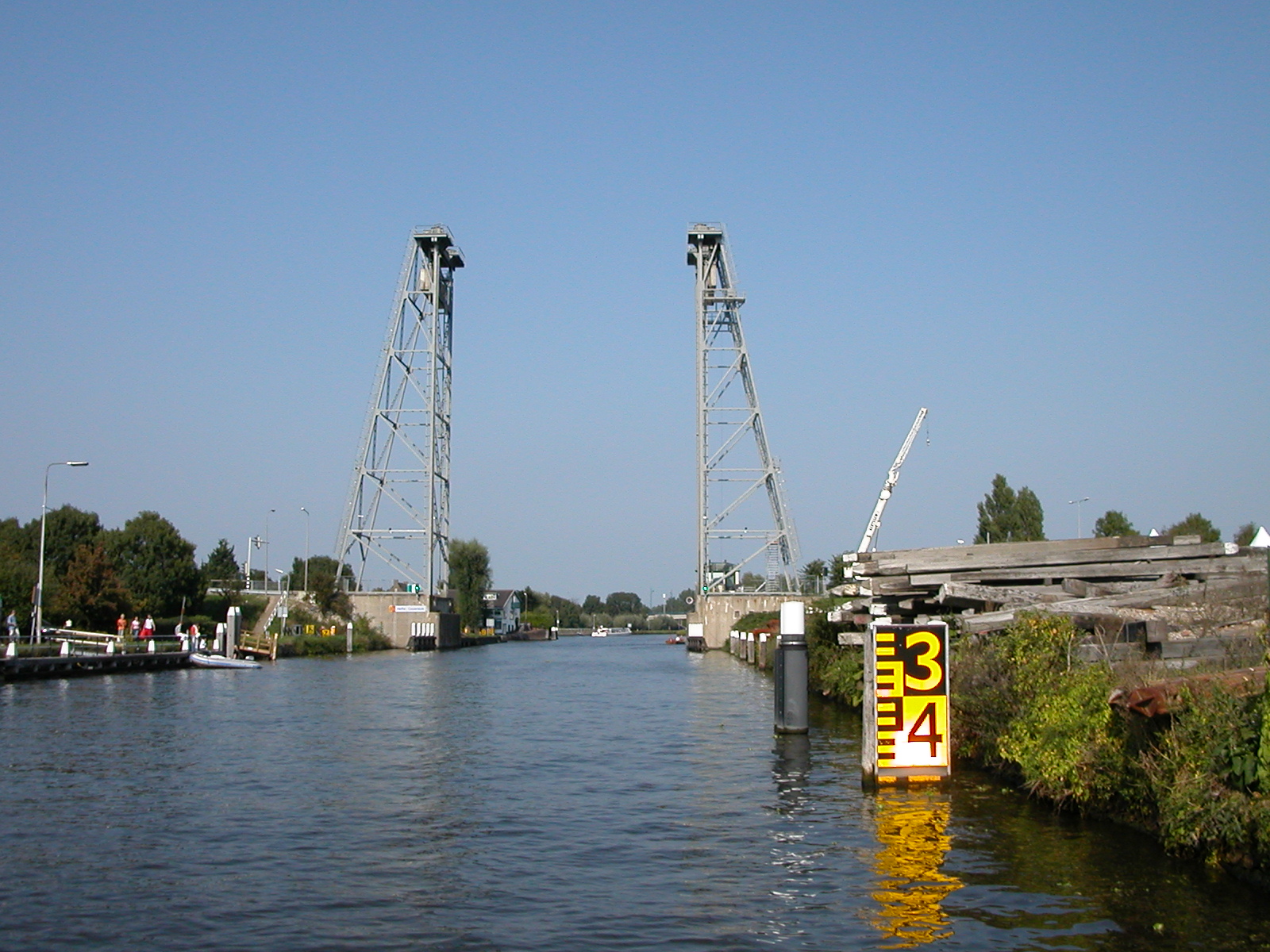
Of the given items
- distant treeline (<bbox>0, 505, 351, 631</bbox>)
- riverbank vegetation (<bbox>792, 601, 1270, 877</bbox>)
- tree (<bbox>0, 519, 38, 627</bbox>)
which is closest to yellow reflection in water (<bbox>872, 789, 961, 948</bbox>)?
riverbank vegetation (<bbox>792, 601, 1270, 877</bbox>)

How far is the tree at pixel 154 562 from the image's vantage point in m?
69.5

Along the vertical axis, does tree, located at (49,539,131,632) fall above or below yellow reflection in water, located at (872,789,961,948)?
above

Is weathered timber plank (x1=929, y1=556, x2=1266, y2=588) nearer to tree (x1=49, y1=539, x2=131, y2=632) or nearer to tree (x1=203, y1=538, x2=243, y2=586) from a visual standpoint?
tree (x1=49, y1=539, x2=131, y2=632)

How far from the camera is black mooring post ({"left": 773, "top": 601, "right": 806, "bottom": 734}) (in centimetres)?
1770

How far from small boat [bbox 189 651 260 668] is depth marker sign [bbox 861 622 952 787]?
133ft

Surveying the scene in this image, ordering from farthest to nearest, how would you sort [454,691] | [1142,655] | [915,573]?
[454,691] → [915,573] → [1142,655]

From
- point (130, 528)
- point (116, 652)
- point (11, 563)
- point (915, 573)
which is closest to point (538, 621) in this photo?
point (130, 528)

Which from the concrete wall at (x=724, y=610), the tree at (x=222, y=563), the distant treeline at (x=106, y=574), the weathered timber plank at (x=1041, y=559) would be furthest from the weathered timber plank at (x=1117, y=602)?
the tree at (x=222, y=563)

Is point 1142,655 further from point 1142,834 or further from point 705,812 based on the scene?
point 705,812

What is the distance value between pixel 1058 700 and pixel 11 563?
186ft

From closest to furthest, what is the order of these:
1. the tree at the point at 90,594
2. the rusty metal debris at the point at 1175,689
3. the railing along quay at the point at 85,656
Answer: the rusty metal debris at the point at 1175,689 < the railing along quay at the point at 85,656 < the tree at the point at 90,594

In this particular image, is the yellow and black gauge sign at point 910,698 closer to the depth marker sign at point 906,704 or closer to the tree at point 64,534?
the depth marker sign at point 906,704

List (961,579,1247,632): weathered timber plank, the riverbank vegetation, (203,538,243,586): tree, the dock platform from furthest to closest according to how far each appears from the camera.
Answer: (203,538,243,586): tree → the dock platform → (961,579,1247,632): weathered timber plank → the riverbank vegetation

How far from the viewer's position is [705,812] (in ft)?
42.2
